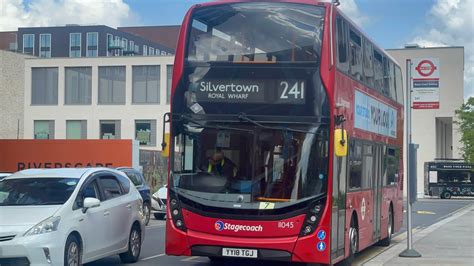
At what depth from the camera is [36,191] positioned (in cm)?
1117

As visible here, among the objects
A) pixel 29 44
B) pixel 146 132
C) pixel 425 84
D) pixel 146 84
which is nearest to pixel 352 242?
pixel 425 84

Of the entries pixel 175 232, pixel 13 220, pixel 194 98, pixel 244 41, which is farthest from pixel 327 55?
pixel 13 220

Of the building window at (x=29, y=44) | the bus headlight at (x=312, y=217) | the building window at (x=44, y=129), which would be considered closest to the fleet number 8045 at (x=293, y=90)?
the bus headlight at (x=312, y=217)

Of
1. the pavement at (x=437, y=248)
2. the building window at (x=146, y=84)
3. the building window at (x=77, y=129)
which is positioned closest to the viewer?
the pavement at (x=437, y=248)

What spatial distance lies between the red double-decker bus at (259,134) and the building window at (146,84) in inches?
1913

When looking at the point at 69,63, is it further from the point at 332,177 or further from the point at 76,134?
the point at 332,177

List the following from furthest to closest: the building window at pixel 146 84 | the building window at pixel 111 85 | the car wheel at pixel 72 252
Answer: the building window at pixel 111 85
the building window at pixel 146 84
the car wheel at pixel 72 252

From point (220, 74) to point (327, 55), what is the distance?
5.49 ft

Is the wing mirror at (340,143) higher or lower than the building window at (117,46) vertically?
lower

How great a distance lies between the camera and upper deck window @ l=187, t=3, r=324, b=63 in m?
11.1

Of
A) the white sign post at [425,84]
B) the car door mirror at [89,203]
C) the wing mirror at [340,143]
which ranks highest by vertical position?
the white sign post at [425,84]

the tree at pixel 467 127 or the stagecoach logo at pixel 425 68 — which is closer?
the stagecoach logo at pixel 425 68

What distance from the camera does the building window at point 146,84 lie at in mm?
59897

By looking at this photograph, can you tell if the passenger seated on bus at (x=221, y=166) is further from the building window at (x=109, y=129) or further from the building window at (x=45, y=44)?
the building window at (x=45, y=44)
